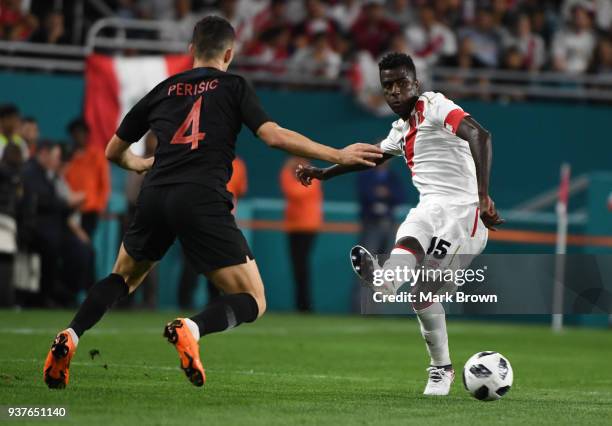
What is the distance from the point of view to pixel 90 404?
22.5 feet

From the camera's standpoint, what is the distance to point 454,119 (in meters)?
8.16

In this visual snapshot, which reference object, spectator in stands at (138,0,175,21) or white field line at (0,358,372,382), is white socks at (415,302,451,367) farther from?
spectator in stands at (138,0,175,21)

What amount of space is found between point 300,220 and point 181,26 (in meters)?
3.66

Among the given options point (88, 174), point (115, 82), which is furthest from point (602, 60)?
point (88, 174)

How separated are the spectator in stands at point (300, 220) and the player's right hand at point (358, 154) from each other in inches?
463

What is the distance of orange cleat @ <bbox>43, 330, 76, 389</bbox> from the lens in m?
7.21

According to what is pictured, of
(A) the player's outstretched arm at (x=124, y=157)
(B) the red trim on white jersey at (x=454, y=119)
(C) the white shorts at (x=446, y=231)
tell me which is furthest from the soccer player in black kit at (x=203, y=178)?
(C) the white shorts at (x=446, y=231)

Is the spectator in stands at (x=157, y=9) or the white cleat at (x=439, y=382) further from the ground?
the spectator in stands at (x=157, y=9)

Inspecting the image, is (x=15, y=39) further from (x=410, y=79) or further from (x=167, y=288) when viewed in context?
(x=410, y=79)

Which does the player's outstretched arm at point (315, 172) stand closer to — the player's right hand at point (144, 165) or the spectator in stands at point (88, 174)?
the player's right hand at point (144, 165)

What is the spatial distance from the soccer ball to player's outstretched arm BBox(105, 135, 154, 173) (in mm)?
2384

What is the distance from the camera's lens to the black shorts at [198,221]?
23.8ft

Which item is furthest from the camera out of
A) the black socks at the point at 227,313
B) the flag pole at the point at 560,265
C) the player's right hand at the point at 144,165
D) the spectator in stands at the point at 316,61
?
the spectator in stands at the point at 316,61

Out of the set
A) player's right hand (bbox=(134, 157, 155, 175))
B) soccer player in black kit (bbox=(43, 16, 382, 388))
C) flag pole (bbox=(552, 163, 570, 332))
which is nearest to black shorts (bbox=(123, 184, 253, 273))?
soccer player in black kit (bbox=(43, 16, 382, 388))
